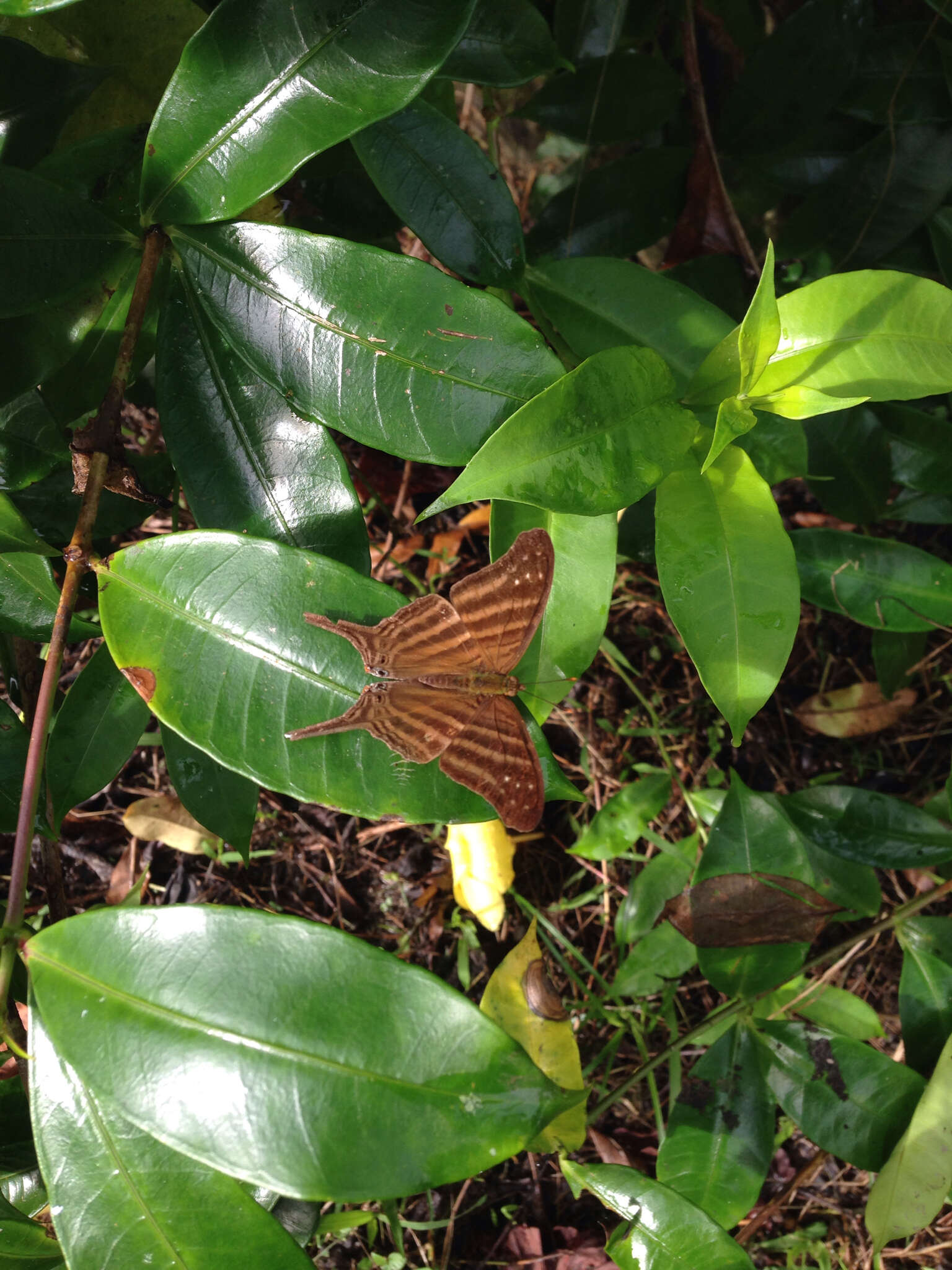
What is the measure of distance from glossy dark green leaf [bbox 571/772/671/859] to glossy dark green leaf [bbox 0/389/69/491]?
4.14ft

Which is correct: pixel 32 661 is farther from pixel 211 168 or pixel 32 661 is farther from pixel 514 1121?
pixel 514 1121

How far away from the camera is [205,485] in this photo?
112cm

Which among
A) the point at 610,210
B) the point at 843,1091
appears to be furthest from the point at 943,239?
the point at 843,1091

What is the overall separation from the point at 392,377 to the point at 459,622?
1.18ft

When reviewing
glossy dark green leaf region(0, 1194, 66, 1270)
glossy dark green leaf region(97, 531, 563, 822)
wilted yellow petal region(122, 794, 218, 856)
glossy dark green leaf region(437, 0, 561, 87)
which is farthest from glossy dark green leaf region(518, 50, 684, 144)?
glossy dark green leaf region(0, 1194, 66, 1270)

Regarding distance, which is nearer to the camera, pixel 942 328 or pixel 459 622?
pixel 942 328

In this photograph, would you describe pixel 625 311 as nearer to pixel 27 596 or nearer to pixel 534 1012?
pixel 27 596

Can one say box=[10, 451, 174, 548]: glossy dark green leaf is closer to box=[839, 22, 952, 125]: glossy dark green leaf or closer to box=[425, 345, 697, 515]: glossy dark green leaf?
box=[425, 345, 697, 515]: glossy dark green leaf

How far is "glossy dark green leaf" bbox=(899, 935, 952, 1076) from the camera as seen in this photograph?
4.89 ft

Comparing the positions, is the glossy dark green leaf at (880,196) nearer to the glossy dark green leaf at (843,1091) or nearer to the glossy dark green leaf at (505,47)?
the glossy dark green leaf at (505,47)

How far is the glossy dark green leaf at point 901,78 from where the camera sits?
1605mm

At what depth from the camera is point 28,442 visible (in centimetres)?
117

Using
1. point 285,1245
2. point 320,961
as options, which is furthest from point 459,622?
point 285,1245

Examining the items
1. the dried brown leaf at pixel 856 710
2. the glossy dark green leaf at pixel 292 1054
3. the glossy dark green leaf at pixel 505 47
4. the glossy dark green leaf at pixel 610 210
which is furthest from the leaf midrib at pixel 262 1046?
the dried brown leaf at pixel 856 710
